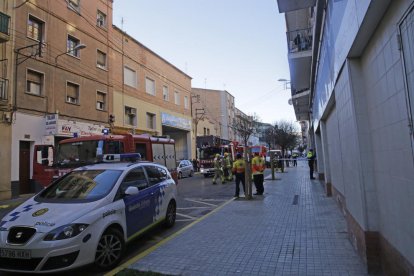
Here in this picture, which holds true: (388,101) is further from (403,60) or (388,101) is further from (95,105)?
(95,105)

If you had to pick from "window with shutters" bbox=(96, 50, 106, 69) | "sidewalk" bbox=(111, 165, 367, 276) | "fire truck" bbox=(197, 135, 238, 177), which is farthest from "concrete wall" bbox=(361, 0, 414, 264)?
"window with shutters" bbox=(96, 50, 106, 69)

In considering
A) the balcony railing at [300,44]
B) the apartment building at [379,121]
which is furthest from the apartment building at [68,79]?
the apartment building at [379,121]

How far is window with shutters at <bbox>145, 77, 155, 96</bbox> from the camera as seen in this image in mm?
31781

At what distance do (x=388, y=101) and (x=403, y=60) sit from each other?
685 millimetres

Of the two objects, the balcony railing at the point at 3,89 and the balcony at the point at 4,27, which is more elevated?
the balcony at the point at 4,27

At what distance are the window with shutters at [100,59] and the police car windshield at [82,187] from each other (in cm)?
1928

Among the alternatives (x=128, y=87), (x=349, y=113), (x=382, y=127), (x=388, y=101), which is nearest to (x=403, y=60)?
(x=388, y=101)

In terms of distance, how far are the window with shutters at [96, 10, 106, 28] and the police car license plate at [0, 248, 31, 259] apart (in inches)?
880

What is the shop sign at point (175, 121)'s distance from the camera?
34591 mm

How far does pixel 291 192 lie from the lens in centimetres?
1382

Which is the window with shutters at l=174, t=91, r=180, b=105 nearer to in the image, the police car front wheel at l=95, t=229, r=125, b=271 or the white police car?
the white police car

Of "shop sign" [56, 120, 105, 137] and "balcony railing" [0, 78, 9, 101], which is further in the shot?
"shop sign" [56, 120, 105, 137]

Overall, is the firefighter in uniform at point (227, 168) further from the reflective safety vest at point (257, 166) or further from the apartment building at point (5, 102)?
the apartment building at point (5, 102)

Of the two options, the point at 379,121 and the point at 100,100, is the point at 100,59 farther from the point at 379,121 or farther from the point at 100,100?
the point at 379,121
